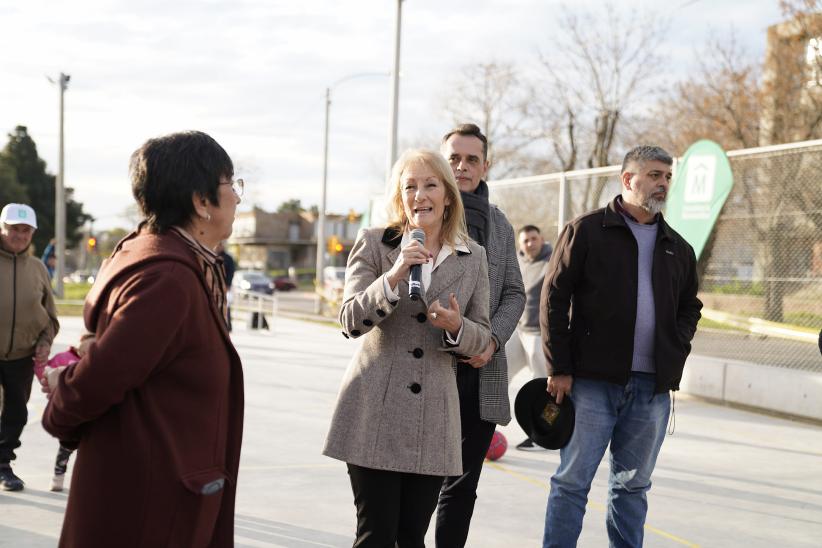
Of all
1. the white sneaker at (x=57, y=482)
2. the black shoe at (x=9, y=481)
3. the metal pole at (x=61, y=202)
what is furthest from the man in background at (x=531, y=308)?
the metal pole at (x=61, y=202)

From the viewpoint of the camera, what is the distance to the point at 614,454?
4.18 meters

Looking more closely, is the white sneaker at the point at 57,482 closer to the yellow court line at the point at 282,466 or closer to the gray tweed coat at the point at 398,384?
the yellow court line at the point at 282,466

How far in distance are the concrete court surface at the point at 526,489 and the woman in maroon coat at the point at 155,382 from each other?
8.57ft

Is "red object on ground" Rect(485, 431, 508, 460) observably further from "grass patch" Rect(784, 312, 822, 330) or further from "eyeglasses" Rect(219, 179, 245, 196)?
"eyeglasses" Rect(219, 179, 245, 196)

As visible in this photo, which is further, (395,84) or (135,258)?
(395,84)

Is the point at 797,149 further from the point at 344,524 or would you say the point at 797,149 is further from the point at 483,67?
the point at 483,67

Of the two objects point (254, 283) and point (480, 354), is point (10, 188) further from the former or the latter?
point (480, 354)

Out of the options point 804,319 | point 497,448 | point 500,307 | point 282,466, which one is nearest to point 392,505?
point 500,307

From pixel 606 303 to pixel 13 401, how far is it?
155 inches

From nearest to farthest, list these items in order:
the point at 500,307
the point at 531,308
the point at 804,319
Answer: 1. the point at 500,307
2. the point at 531,308
3. the point at 804,319

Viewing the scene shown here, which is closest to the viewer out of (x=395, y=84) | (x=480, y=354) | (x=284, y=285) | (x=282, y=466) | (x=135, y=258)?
(x=135, y=258)

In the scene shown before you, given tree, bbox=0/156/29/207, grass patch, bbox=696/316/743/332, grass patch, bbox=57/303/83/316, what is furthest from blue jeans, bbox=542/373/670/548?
tree, bbox=0/156/29/207

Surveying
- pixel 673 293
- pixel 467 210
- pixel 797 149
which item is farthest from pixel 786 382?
pixel 467 210

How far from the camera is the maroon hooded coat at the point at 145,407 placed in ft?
7.11
